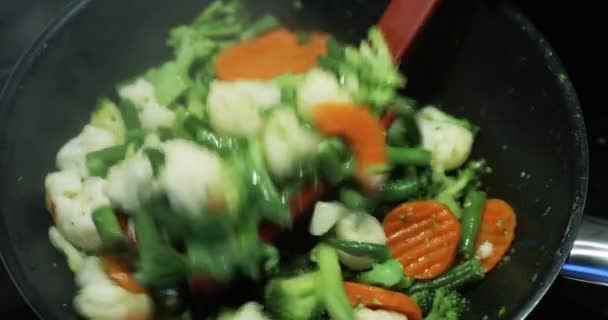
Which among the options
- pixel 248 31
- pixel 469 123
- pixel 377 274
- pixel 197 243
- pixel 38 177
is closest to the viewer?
pixel 197 243

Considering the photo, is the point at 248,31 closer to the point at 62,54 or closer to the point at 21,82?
the point at 62,54

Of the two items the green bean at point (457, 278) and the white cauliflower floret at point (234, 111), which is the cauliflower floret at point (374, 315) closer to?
the green bean at point (457, 278)

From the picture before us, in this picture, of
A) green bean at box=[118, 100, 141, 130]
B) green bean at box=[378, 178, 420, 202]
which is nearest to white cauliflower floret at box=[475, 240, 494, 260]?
green bean at box=[378, 178, 420, 202]

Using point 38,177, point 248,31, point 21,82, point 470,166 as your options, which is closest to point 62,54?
point 21,82

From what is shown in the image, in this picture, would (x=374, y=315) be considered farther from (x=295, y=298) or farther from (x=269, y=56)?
(x=269, y=56)

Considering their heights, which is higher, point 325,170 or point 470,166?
point 325,170

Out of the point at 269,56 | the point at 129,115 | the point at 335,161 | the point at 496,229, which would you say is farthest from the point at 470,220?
the point at 129,115
